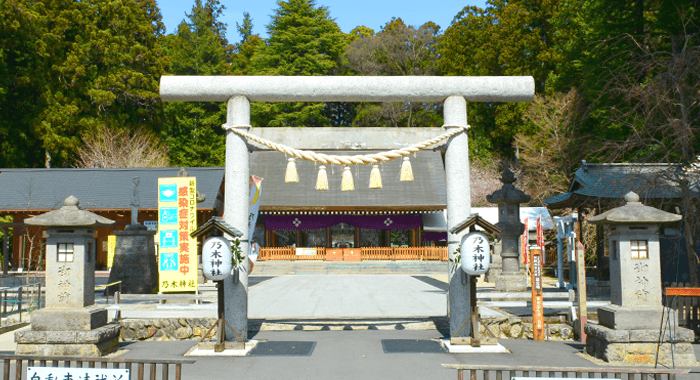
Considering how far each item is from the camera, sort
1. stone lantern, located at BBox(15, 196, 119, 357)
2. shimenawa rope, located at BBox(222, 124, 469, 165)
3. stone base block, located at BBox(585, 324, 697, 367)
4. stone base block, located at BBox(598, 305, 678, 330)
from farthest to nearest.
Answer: shimenawa rope, located at BBox(222, 124, 469, 165) < stone lantern, located at BBox(15, 196, 119, 357) < stone base block, located at BBox(598, 305, 678, 330) < stone base block, located at BBox(585, 324, 697, 367)

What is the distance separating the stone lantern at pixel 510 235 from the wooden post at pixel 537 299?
506 cm

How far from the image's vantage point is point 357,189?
29.1 metres

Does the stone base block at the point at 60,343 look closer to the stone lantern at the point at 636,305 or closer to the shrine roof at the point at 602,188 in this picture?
the stone lantern at the point at 636,305

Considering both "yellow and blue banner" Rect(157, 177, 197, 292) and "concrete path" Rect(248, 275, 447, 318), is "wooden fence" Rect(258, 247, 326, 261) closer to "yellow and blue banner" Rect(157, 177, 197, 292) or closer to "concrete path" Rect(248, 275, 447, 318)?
"concrete path" Rect(248, 275, 447, 318)

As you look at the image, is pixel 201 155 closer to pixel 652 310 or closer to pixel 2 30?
pixel 2 30

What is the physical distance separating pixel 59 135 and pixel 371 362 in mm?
31988

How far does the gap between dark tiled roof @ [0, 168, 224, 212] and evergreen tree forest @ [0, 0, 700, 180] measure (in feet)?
19.8

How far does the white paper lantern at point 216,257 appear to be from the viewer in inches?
289

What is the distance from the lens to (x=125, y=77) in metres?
34.4

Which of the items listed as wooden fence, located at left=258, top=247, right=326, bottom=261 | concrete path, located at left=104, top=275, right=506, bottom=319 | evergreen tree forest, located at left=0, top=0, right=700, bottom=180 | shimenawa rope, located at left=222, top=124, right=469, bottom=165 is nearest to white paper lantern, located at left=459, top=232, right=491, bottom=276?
shimenawa rope, located at left=222, top=124, right=469, bottom=165

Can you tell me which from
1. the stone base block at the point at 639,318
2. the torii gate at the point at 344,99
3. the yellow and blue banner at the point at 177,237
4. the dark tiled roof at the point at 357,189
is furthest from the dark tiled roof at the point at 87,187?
the stone base block at the point at 639,318

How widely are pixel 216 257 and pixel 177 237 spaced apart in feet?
16.7

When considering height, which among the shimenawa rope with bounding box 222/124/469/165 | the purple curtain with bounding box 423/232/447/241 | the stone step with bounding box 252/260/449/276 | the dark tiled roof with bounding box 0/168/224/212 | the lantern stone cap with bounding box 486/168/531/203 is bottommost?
the stone step with bounding box 252/260/449/276

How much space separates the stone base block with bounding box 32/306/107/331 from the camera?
718 cm
